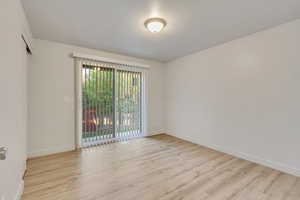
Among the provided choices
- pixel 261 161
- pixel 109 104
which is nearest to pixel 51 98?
pixel 109 104

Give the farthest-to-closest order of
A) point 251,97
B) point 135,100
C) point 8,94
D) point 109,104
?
1. point 135,100
2. point 109,104
3. point 251,97
4. point 8,94

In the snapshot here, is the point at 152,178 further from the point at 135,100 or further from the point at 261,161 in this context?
the point at 135,100

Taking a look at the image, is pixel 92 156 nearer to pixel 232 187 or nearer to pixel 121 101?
pixel 121 101

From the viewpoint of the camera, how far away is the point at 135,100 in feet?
13.8

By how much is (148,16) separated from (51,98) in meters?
2.61

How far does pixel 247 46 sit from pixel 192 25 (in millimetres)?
1266

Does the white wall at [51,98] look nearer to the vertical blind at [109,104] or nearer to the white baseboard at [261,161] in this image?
the vertical blind at [109,104]

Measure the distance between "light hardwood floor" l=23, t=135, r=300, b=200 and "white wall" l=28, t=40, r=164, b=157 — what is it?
32 cm

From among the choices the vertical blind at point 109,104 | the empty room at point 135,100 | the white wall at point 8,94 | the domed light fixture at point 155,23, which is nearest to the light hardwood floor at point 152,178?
the empty room at point 135,100

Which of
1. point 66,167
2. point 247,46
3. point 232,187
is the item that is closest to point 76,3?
point 66,167

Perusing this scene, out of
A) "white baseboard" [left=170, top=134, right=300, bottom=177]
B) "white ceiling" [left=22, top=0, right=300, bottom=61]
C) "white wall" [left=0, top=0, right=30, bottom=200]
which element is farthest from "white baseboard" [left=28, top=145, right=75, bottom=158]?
"white baseboard" [left=170, top=134, right=300, bottom=177]

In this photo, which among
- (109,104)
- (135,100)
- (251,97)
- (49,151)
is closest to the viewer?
(251,97)

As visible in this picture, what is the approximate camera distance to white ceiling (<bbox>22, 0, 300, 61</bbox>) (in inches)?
72.0

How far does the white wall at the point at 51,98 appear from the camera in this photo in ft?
8.93
